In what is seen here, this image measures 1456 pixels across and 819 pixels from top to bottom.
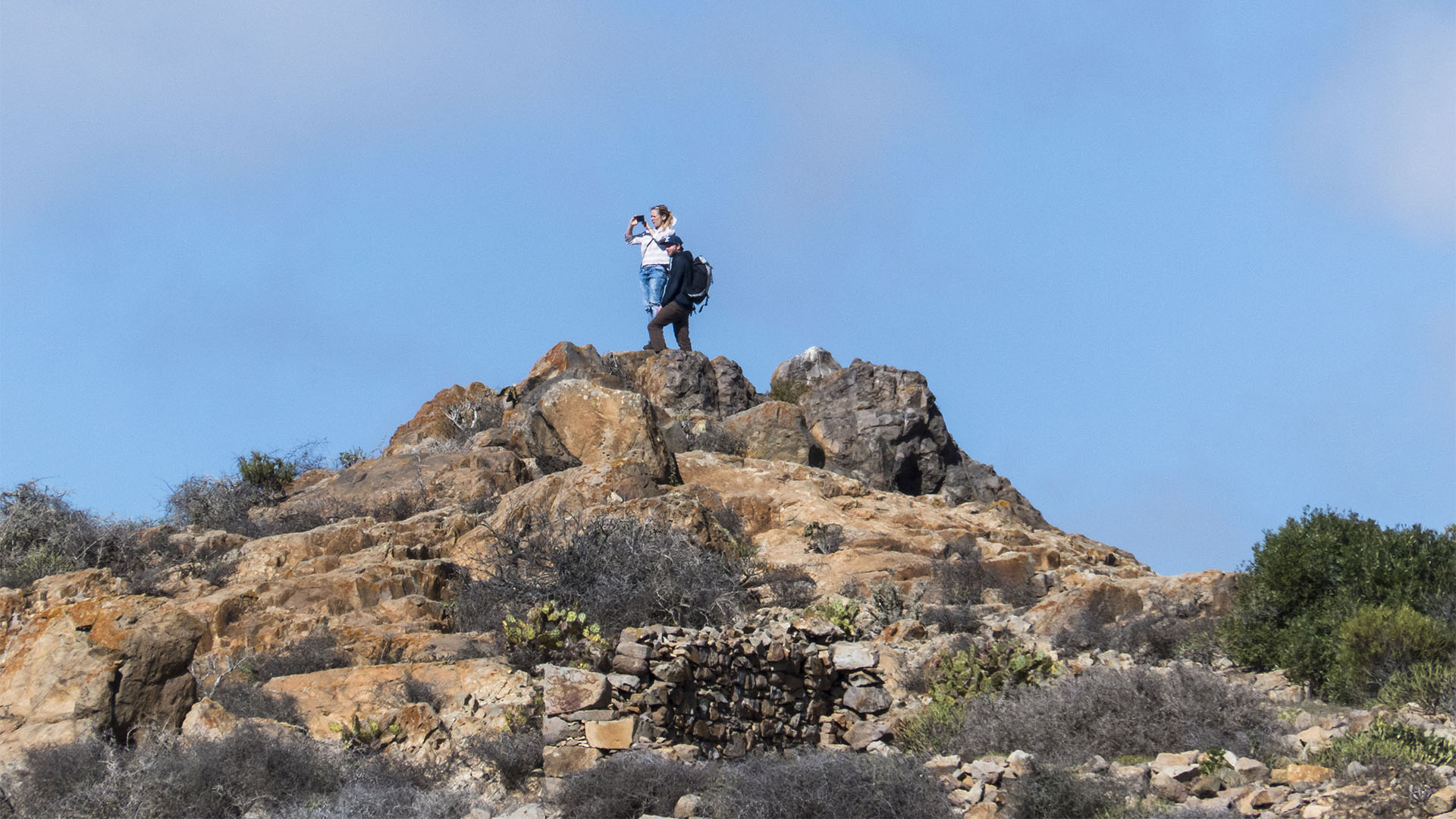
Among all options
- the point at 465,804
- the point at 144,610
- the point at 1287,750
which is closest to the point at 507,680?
the point at 465,804

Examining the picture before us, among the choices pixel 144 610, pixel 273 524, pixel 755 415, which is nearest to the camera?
pixel 144 610

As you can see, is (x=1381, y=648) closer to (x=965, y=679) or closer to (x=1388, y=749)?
(x=1388, y=749)

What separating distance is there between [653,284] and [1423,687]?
66.8 ft

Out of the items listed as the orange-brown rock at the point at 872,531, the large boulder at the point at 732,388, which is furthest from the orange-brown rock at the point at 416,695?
the large boulder at the point at 732,388

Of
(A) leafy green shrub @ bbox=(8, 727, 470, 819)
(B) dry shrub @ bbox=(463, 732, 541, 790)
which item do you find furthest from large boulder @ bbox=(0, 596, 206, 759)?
(B) dry shrub @ bbox=(463, 732, 541, 790)

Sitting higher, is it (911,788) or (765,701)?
(765,701)

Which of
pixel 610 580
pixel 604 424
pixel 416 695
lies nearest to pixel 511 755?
pixel 416 695

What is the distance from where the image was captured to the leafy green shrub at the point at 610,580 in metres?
13.1

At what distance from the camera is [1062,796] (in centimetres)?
813

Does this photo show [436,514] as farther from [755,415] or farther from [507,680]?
[755,415]

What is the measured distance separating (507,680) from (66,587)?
6.36 meters

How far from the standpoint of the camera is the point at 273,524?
61.4 feet

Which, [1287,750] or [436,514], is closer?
[1287,750]

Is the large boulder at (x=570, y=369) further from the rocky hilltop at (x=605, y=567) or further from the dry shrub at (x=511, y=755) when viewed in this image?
the dry shrub at (x=511, y=755)
